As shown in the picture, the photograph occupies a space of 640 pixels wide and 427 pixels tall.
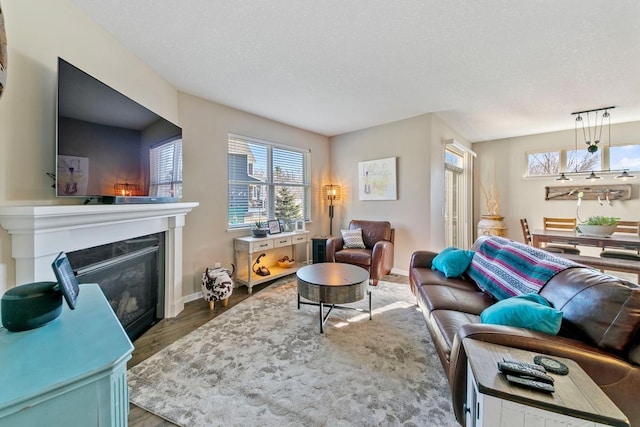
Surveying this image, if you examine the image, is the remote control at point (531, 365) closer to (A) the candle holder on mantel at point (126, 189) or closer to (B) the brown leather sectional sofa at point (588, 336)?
(B) the brown leather sectional sofa at point (588, 336)

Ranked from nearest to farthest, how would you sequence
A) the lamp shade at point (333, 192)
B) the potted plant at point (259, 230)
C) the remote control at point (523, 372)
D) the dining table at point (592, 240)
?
the remote control at point (523, 372)
the dining table at point (592, 240)
the potted plant at point (259, 230)
the lamp shade at point (333, 192)

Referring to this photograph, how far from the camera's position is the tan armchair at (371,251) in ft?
11.5

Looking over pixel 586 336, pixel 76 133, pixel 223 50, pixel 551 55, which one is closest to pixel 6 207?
pixel 76 133

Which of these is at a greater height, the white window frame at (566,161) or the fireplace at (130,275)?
the white window frame at (566,161)

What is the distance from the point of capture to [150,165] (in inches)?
87.1

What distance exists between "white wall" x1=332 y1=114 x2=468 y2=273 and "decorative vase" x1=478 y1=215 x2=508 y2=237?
176cm

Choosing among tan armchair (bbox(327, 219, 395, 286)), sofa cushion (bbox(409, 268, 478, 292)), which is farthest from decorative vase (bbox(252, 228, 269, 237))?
sofa cushion (bbox(409, 268, 478, 292))

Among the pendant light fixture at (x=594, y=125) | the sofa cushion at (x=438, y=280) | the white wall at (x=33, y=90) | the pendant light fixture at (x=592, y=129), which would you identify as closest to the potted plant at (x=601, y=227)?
the pendant light fixture at (x=592, y=129)

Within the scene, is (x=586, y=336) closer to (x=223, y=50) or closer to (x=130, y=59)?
(x=223, y=50)

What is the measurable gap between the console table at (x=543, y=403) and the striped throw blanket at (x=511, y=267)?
88 cm

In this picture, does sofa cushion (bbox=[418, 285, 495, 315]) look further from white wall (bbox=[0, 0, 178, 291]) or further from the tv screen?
white wall (bbox=[0, 0, 178, 291])

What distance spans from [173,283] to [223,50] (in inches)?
95.8

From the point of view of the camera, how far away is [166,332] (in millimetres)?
2373

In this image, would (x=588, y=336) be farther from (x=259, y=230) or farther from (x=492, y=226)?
(x=492, y=226)
